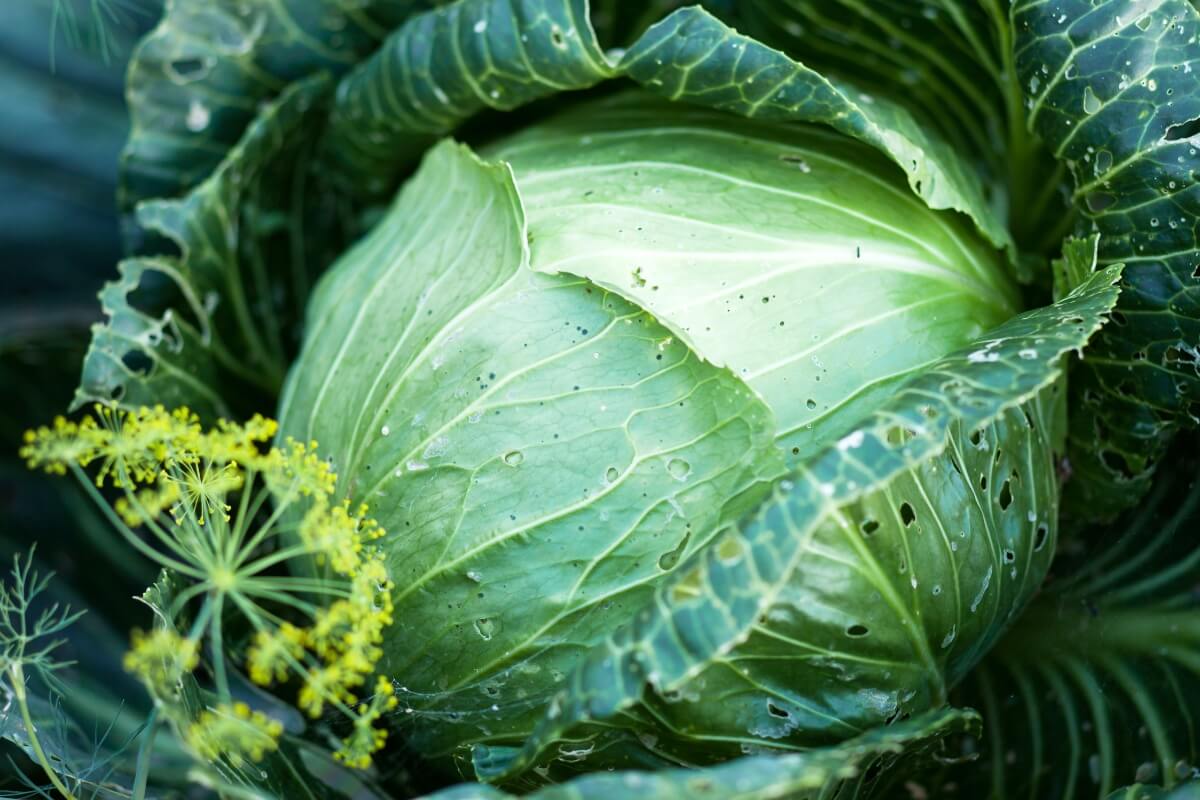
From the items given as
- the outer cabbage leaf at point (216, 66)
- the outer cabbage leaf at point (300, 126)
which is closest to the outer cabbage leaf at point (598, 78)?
the outer cabbage leaf at point (300, 126)

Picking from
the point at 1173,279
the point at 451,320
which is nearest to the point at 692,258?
the point at 451,320

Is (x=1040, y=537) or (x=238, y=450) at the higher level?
(x=238, y=450)

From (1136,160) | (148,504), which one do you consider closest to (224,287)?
(148,504)

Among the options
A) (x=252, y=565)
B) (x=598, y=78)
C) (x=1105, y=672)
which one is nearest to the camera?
(x=252, y=565)

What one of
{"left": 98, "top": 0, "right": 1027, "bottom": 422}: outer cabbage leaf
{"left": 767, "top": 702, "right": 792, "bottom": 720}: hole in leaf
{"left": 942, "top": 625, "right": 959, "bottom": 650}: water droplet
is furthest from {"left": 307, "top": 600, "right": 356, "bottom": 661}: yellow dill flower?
{"left": 942, "top": 625, "right": 959, "bottom": 650}: water droplet

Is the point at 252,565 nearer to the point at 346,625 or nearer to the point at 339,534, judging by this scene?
the point at 339,534

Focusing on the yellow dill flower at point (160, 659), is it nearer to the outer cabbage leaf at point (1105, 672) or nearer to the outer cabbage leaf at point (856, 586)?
the outer cabbage leaf at point (856, 586)
